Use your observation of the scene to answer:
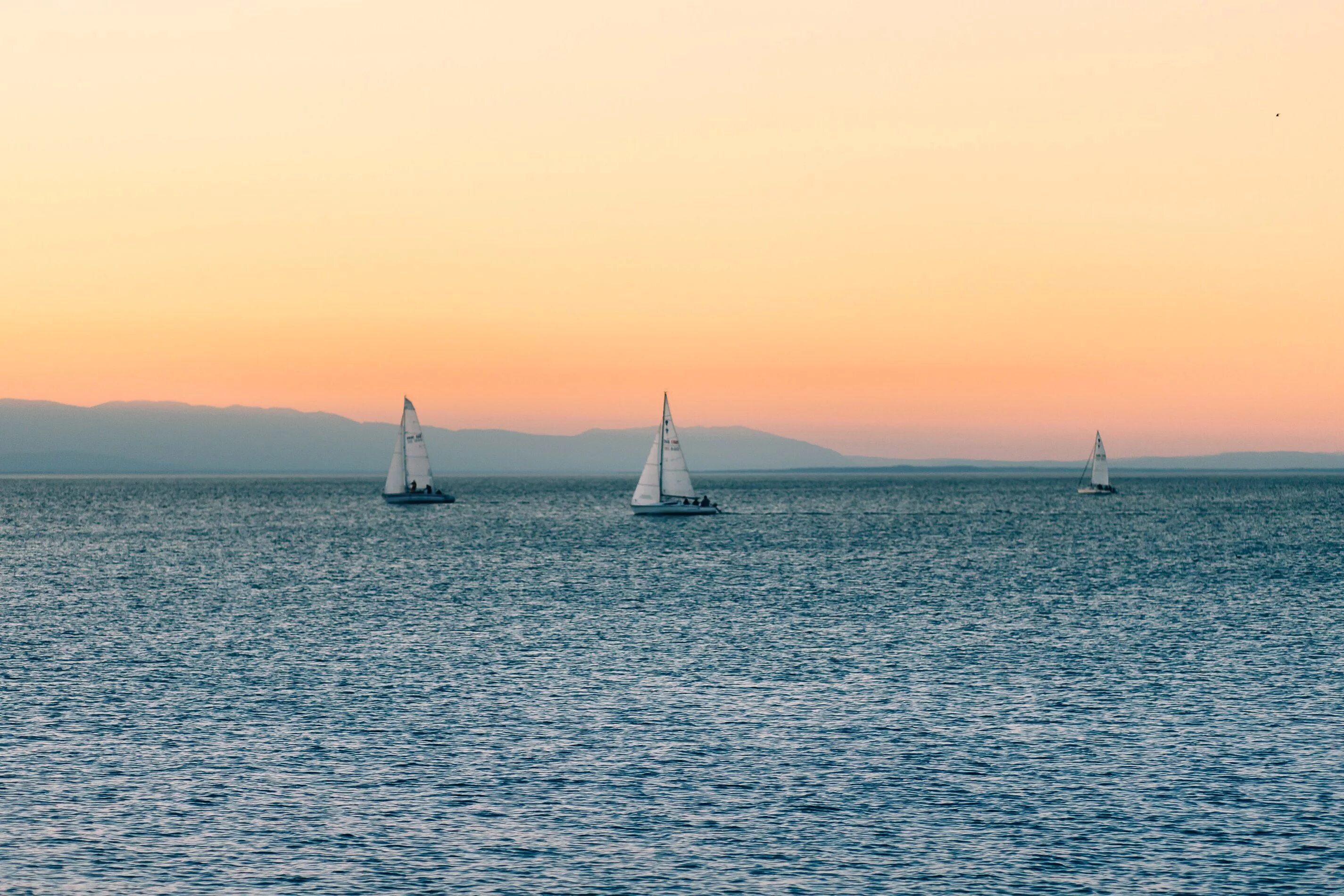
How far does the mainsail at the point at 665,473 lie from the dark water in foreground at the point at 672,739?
6653 cm

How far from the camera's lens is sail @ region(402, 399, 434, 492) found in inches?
6836

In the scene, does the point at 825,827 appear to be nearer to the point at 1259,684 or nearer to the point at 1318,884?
the point at 1318,884

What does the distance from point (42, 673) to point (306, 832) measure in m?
23.4

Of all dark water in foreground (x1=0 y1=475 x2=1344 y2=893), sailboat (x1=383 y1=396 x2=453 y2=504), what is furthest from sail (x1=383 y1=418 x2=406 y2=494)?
dark water in foreground (x1=0 y1=475 x2=1344 y2=893)

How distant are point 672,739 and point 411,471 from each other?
155m

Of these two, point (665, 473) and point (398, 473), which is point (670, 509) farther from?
point (398, 473)

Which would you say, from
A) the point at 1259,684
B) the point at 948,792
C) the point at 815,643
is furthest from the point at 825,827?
the point at 815,643

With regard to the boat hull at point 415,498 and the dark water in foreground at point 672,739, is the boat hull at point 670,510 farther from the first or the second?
the dark water in foreground at point 672,739

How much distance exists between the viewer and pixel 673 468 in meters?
150

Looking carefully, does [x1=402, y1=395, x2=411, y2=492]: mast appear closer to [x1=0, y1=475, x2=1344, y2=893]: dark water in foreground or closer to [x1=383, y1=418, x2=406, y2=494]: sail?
[x1=383, y1=418, x2=406, y2=494]: sail

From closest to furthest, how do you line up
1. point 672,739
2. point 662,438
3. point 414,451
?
1. point 672,739
2. point 662,438
3. point 414,451

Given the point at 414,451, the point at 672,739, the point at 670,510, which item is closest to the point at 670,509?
the point at 670,510

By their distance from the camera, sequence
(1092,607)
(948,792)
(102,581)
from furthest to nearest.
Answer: (102,581)
(1092,607)
(948,792)

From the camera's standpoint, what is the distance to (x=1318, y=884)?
71.7 ft
